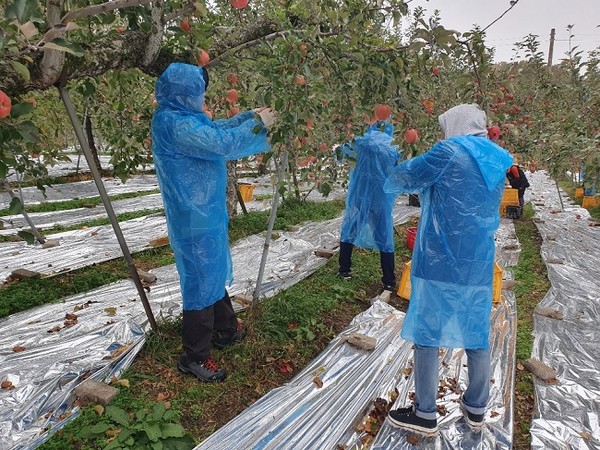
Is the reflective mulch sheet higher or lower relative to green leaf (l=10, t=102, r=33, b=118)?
lower

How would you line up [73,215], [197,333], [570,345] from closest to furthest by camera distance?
[197,333] → [570,345] → [73,215]

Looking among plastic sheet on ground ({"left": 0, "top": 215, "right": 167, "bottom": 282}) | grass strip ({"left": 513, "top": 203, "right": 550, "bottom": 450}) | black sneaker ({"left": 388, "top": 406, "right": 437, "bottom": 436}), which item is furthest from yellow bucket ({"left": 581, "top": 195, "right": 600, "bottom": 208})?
black sneaker ({"left": 388, "top": 406, "right": 437, "bottom": 436})

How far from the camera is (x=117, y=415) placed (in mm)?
2061

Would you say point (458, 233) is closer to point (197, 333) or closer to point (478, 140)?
point (478, 140)

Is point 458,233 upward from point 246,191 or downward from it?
upward

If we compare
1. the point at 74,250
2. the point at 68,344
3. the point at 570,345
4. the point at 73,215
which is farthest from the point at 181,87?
the point at 73,215

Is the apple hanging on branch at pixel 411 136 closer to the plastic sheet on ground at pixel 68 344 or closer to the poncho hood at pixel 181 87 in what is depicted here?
the poncho hood at pixel 181 87

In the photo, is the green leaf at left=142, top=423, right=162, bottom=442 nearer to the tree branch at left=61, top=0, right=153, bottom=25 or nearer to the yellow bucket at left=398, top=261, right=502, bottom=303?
the tree branch at left=61, top=0, right=153, bottom=25

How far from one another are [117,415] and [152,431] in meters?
0.22

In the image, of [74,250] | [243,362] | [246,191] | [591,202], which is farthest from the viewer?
[591,202]

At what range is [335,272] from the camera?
14.0ft

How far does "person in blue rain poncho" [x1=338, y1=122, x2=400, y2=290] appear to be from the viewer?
3.81m

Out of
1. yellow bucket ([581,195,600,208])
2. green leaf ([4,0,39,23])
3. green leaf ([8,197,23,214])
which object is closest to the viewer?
green leaf ([4,0,39,23])

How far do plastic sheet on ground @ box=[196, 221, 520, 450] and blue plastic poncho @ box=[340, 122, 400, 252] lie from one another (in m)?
0.98
